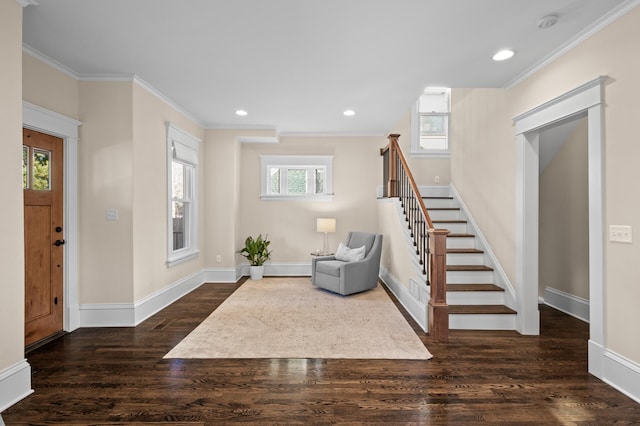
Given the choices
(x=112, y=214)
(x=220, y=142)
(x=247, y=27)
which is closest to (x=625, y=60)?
(x=247, y=27)

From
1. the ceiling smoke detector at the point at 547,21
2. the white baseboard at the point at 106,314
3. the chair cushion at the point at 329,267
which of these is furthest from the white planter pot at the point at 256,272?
the ceiling smoke detector at the point at 547,21

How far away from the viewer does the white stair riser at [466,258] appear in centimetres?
407

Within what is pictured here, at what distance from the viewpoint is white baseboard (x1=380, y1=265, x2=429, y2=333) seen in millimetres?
3455

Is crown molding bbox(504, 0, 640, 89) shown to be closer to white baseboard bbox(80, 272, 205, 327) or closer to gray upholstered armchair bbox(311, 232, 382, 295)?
gray upholstered armchair bbox(311, 232, 382, 295)

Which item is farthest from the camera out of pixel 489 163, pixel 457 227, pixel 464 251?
pixel 457 227

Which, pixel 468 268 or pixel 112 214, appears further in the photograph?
pixel 468 268

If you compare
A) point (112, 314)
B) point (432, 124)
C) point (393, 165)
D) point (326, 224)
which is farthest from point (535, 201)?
point (112, 314)

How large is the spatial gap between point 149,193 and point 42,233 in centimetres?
109

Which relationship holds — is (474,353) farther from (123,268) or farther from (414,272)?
(123,268)

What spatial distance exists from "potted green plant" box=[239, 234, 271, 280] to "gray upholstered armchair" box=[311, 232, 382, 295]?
120 centimetres

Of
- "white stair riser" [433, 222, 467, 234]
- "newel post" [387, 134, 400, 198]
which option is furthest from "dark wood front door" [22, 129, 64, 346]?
"white stair riser" [433, 222, 467, 234]

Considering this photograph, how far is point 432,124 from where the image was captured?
6.11m

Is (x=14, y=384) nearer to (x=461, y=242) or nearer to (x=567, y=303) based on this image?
(x=461, y=242)

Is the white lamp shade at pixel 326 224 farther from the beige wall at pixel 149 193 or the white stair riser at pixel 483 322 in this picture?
the white stair riser at pixel 483 322
